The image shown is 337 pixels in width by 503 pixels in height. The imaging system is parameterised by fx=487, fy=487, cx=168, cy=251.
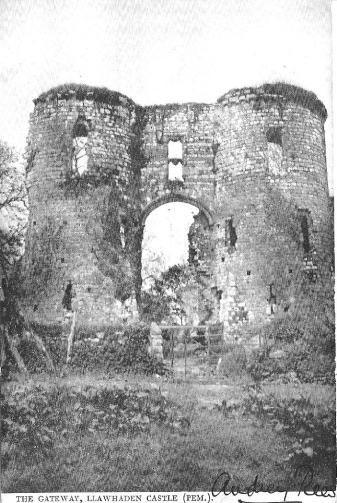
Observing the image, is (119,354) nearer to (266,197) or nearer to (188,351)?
(188,351)

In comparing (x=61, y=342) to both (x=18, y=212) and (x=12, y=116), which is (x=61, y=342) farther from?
(x=12, y=116)

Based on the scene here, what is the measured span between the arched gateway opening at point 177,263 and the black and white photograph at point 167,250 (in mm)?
37

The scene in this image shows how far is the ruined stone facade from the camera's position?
8188mm

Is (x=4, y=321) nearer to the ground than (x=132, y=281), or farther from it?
nearer to the ground

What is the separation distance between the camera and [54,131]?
8.91 m

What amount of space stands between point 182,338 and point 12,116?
419 centimetres

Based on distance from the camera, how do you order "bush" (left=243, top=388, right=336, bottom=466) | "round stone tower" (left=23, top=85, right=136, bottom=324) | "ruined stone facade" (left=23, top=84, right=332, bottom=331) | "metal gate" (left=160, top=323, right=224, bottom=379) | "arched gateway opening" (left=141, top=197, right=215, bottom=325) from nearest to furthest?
"bush" (left=243, top=388, right=336, bottom=466) → "metal gate" (left=160, top=323, right=224, bottom=379) → "arched gateway opening" (left=141, top=197, right=215, bottom=325) → "round stone tower" (left=23, top=85, right=136, bottom=324) → "ruined stone facade" (left=23, top=84, right=332, bottom=331)

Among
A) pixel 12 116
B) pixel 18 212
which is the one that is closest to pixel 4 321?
pixel 18 212

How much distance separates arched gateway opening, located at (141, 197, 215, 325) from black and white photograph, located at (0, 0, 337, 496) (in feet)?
0.12

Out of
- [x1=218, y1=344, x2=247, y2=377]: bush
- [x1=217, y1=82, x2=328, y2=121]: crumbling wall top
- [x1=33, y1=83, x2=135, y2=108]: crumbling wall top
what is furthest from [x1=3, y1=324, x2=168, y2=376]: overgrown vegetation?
[x1=217, y1=82, x2=328, y2=121]: crumbling wall top

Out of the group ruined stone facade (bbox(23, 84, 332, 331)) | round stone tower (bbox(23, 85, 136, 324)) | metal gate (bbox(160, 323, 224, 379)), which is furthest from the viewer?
ruined stone facade (bbox(23, 84, 332, 331))

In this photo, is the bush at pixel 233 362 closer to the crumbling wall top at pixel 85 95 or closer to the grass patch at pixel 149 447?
the grass patch at pixel 149 447
